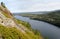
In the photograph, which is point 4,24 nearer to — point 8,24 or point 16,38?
point 8,24

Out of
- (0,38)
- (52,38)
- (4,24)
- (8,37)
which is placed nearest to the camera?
(0,38)

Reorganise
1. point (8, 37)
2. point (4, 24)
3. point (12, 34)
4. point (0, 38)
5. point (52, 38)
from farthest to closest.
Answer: point (52, 38) < point (4, 24) < point (12, 34) < point (8, 37) < point (0, 38)

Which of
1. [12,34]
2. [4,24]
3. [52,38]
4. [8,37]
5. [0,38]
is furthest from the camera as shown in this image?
[52,38]

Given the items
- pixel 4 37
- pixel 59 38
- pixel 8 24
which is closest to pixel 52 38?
pixel 59 38

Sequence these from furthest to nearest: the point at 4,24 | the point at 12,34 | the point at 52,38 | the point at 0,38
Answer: the point at 52,38, the point at 4,24, the point at 12,34, the point at 0,38

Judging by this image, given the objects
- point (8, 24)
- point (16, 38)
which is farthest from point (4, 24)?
point (16, 38)

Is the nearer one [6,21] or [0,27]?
[0,27]

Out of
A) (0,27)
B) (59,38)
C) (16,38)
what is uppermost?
(0,27)

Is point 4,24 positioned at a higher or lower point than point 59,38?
higher

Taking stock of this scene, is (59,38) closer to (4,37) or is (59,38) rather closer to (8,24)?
(8,24)
